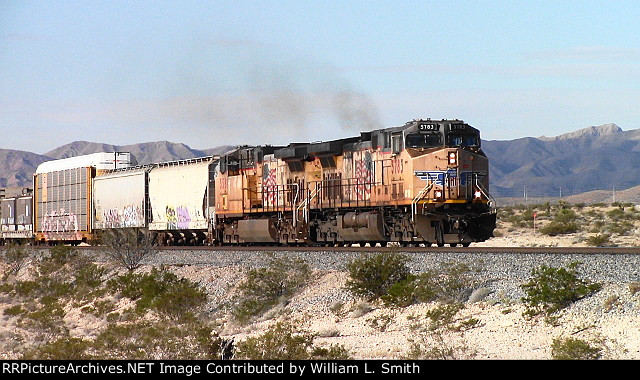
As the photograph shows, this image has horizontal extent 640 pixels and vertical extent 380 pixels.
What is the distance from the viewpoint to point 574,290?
1519 centimetres

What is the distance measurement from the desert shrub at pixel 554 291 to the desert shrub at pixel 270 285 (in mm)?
6748

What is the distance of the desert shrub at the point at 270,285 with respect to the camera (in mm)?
20203

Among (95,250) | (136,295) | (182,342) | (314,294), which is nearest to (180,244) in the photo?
(95,250)

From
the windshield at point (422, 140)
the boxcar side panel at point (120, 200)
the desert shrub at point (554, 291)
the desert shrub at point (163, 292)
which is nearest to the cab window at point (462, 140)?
the windshield at point (422, 140)

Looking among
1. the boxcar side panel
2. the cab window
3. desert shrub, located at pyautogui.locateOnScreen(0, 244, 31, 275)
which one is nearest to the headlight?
the cab window

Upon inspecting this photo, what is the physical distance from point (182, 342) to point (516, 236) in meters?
29.5

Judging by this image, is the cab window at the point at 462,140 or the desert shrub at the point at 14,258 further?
the desert shrub at the point at 14,258

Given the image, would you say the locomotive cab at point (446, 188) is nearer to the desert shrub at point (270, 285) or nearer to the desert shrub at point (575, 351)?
the desert shrub at point (270, 285)

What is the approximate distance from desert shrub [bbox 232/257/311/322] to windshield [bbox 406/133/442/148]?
491cm

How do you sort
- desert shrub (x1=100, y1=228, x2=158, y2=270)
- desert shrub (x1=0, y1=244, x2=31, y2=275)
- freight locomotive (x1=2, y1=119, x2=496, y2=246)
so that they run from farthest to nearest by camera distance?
desert shrub (x1=0, y1=244, x2=31, y2=275), desert shrub (x1=100, y1=228, x2=158, y2=270), freight locomotive (x1=2, y1=119, x2=496, y2=246)

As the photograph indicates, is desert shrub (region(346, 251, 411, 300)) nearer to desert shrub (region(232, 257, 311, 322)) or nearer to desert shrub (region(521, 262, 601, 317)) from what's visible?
desert shrub (region(232, 257, 311, 322))

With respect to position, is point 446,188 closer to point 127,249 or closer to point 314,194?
point 314,194

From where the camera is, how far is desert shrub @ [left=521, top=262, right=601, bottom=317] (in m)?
14.8
